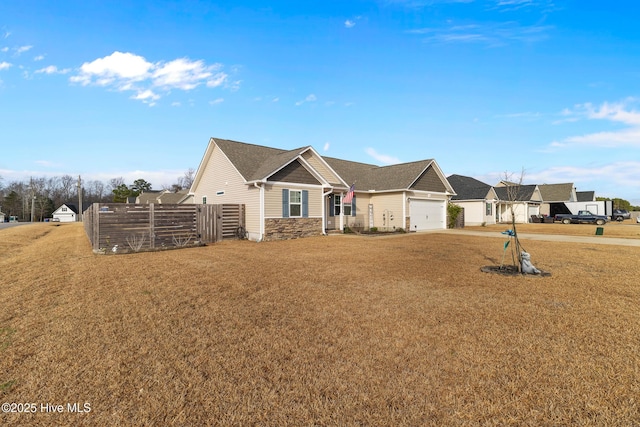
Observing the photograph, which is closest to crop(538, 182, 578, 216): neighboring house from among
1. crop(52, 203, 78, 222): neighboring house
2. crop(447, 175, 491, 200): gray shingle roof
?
crop(447, 175, 491, 200): gray shingle roof

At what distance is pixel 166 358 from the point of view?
357 cm

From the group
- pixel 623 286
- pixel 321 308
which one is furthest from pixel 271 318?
pixel 623 286

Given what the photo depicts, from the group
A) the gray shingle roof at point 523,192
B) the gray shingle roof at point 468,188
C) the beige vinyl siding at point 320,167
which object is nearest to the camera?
the beige vinyl siding at point 320,167

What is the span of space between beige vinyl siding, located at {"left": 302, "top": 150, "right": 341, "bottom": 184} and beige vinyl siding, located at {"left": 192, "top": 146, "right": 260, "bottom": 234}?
4.78 meters

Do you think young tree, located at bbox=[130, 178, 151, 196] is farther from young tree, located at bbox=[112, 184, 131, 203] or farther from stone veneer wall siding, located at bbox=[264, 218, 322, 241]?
stone veneer wall siding, located at bbox=[264, 218, 322, 241]

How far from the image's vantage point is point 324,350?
148 inches

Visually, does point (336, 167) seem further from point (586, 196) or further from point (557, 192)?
point (586, 196)

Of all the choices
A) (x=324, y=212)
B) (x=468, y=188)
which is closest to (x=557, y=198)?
(x=468, y=188)

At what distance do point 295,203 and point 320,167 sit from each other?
13.6ft

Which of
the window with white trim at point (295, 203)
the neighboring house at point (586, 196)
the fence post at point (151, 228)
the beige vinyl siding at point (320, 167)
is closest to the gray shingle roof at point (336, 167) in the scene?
the beige vinyl siding at point (320, 167)

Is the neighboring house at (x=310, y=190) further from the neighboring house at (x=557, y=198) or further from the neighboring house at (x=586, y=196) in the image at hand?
the neighboring house at (x=586, y=196)

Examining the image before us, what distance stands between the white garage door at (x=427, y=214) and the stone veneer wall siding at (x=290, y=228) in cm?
828

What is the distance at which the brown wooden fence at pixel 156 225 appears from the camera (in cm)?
1251

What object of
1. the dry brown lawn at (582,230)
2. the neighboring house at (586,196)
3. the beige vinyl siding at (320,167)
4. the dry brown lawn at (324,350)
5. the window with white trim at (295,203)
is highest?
the beige vinyl siding at (320,167)
